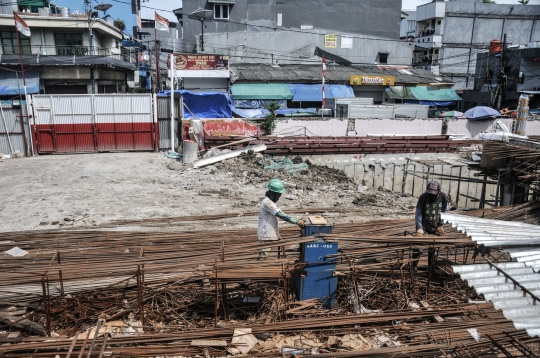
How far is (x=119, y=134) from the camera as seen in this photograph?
61.6 ft

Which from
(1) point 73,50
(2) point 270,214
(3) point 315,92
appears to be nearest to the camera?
(2) point 270,214

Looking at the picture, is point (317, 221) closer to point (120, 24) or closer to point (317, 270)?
point (317, 270)

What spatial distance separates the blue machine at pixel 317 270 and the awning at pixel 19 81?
941 inches

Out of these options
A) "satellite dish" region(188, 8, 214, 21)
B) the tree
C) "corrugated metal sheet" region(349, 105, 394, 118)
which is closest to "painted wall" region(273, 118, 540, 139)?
"corrugated metal sheet" region(349, 105, 394, 118)

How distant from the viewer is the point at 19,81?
24.9 m

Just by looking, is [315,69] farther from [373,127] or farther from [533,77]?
[533,77]

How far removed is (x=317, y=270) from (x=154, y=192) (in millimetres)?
8466

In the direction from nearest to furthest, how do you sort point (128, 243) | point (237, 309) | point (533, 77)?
1. point (237, 309)
2. point (128, 243)
3. point (533, 77)

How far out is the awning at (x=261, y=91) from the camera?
26.8 metres

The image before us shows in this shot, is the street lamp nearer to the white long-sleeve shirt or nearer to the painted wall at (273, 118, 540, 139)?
the painted wall at (273, 118, 540, 139)

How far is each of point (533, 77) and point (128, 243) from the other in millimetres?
32885

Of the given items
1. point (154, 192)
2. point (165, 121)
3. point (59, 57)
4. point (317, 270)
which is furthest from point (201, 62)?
point (317, 270)

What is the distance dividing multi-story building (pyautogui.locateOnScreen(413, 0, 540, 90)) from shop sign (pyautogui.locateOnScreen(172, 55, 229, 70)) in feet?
74.5

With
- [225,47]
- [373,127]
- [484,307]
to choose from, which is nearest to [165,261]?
[484,307]
